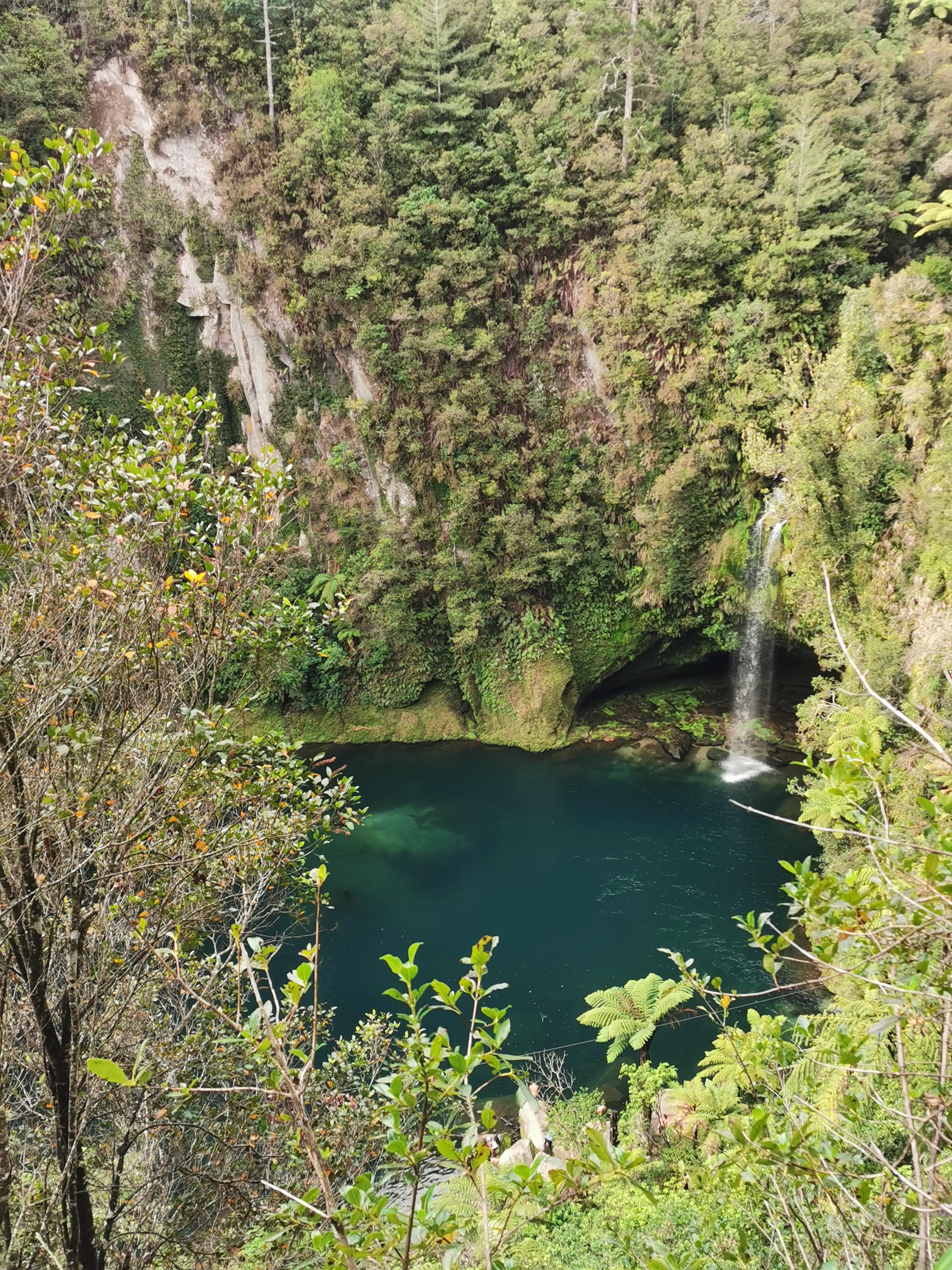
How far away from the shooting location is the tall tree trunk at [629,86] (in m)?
14.2

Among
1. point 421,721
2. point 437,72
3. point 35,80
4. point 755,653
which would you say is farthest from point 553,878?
point 35,80

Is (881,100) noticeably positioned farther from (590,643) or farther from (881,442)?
(590,643)

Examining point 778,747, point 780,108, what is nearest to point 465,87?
point 780,108

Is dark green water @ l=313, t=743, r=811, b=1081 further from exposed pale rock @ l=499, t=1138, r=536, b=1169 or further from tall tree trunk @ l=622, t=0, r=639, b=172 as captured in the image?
tall tree trunk @ l=622, t=0, r=639, b=172

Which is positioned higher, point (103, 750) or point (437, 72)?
point (437, 72)

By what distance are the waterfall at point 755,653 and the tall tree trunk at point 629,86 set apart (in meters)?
7.50

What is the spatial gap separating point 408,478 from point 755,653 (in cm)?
827

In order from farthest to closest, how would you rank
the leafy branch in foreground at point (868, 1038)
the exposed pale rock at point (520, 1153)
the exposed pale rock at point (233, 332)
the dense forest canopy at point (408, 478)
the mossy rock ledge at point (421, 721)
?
1. the exposed pale rock at point (233, 332)
2. the mossy rock ledge at point (421, 721)
3. the exposed pale rock at point (520, 1153)
4. the dense forest canopy at point (408, 478)
5. the leafy branch in foreground at point (868, 1038)

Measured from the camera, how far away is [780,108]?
1405cm

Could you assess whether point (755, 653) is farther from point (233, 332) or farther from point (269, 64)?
point (269, 64)

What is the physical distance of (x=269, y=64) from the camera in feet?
47.9

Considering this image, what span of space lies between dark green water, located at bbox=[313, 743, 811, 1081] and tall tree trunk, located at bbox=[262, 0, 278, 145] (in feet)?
44.3

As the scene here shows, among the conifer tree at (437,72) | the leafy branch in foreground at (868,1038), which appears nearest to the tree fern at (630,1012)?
the leafy branch in foreground at (868,1038)

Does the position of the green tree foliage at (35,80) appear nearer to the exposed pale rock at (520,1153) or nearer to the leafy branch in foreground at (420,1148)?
the leafy branch in foreground at (420,1148)
